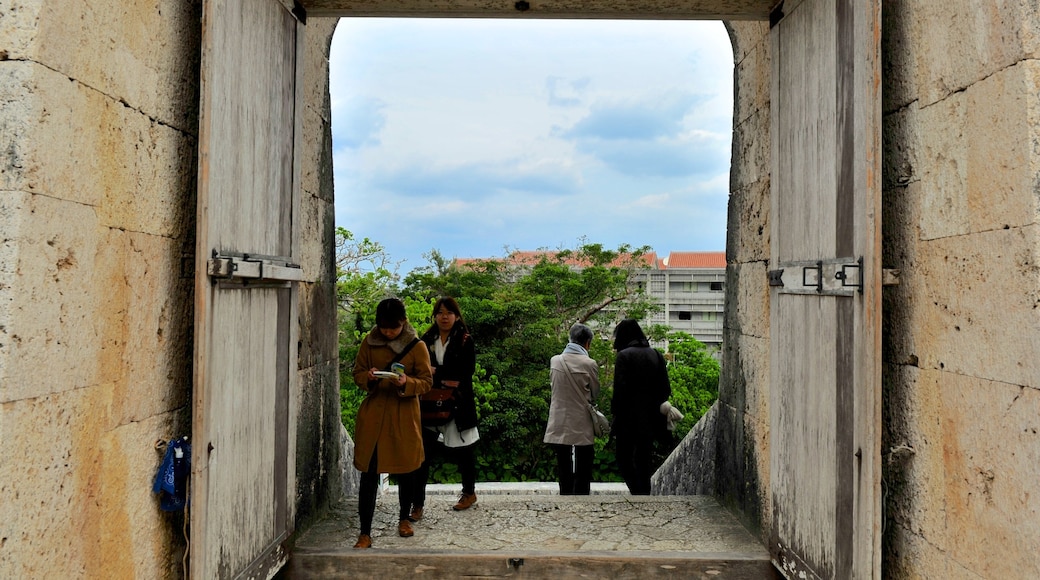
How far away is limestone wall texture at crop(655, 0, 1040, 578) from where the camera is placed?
6.60ft

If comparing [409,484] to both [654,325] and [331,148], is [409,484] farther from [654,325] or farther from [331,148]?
[654,325]

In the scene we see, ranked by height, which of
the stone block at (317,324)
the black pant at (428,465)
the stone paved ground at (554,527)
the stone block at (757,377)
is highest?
the stone block at (317,324)

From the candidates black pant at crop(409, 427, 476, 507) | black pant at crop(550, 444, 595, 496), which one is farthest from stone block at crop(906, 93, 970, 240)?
black pant at crop(550, 444, 595, 496)

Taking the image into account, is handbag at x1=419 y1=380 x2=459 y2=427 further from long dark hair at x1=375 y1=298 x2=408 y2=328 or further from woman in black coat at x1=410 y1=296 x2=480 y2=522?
long dark hair at x1=375 y1=298 x2=408 y2=328

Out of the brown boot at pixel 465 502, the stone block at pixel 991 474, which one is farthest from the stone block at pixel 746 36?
the brown boot at pixel 465 502

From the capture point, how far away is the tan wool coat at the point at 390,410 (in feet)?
12.2

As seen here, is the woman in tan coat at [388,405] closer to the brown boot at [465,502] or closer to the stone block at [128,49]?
the brown boot at [465,502]

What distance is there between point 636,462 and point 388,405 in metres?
2.43

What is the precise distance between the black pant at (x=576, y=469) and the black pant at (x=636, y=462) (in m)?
0.25

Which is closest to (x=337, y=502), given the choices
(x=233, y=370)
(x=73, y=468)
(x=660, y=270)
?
(x=233, y=370)

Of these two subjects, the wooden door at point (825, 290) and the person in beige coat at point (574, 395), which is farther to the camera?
the person in beige coat at point (574, 395)

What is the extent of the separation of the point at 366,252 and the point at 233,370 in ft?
30.6

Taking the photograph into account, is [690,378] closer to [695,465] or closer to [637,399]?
[695,465]

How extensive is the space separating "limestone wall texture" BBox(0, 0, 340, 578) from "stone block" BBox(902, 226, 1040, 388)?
2.69m
